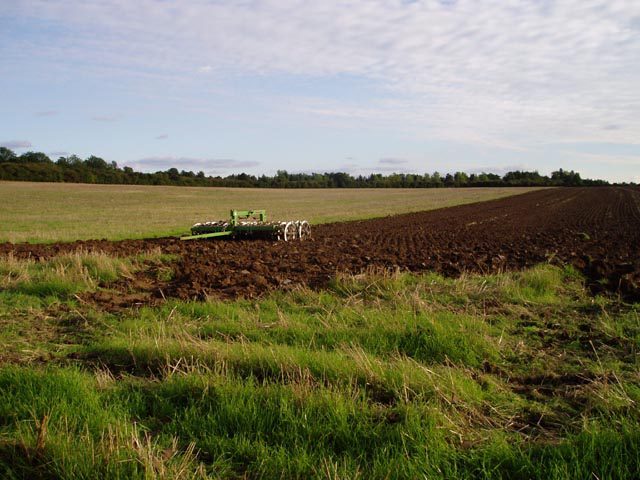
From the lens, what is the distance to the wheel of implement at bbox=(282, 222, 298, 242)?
17.8 m

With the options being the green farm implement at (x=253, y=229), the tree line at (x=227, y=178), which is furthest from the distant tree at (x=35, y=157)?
the green farm implement at (x=253, y=229)

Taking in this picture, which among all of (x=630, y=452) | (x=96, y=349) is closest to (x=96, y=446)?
(x=96, y=349)

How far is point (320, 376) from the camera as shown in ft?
15.7

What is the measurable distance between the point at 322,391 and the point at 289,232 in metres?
14.3

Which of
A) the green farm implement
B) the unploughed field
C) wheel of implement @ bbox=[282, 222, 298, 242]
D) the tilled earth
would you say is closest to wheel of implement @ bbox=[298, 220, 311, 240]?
the green farm implement

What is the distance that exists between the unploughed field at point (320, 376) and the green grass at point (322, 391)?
0.06ft

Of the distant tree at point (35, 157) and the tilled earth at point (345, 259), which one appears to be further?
the distant tree at point (35, 157)

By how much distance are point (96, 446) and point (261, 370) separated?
176cm

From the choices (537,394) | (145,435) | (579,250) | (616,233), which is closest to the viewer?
(145,435)

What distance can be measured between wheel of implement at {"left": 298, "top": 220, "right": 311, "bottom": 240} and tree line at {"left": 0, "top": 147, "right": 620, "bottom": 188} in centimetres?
7473

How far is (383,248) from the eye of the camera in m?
16.1

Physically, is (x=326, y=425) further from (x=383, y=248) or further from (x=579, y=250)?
(x=579, y=250)

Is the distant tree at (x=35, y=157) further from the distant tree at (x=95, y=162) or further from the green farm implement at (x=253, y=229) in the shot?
the green farm implement at (x=253, y=229)

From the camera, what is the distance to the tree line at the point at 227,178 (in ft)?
281
